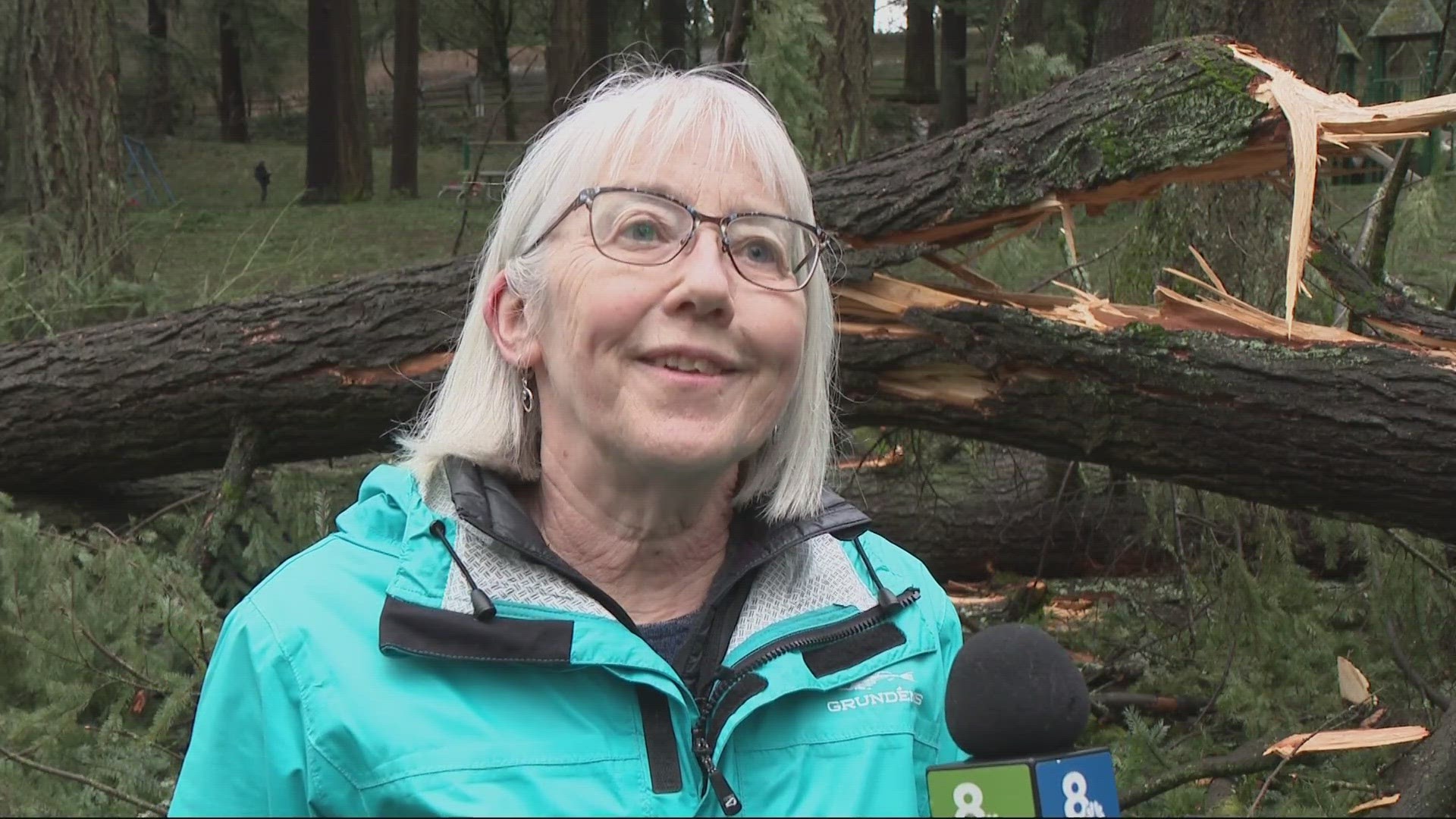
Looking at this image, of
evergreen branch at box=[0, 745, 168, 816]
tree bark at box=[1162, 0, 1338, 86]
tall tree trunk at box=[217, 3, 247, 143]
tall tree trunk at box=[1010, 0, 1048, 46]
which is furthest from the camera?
tall tree trunk at box=[217, 3, 247, 143]

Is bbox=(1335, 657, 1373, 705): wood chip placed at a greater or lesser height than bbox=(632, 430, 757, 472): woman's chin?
lesser

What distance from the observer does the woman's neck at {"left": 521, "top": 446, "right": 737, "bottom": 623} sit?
2.26 metres

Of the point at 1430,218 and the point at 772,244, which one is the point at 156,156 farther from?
the point at 772,244

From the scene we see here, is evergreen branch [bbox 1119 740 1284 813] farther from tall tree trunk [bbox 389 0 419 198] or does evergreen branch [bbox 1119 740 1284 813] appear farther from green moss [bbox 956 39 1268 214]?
tall tree trunk [bbox 389 0 419 198]

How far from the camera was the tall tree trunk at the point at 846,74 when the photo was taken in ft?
24.4

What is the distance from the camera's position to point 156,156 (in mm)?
28656

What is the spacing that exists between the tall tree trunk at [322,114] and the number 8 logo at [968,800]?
23594mm

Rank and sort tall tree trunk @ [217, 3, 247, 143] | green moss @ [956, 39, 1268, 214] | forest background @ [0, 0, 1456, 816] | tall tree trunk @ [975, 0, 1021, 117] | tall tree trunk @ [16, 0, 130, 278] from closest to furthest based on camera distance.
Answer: forest background @ [0, 0, 1456, 816] → green moss @ [956, 39, 1268, 214] → tall tree trunk @ [975, 0, 1021, 117] → tall tree trunk @ [16, 0, 130, 278] → tall tree trunk @ [217, 3, 247, 143]

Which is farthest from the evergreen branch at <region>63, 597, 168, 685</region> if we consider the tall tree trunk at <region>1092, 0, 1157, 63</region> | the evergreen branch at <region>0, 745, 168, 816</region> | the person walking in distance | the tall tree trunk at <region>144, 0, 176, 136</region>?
the tall tree trunk at <region>144, 0, 176, 136</region>

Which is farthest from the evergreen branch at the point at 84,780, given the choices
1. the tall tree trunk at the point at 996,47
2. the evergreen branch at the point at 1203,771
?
the tall tree trunk at the point at 996,47

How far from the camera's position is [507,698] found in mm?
1885

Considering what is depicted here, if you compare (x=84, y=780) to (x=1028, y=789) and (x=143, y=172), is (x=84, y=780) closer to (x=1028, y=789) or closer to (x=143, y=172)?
(x=1028, y=789)

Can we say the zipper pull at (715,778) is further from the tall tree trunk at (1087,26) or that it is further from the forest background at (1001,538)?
the tall tree trunk at (1087,26)

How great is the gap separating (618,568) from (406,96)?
Result: 22.3m
